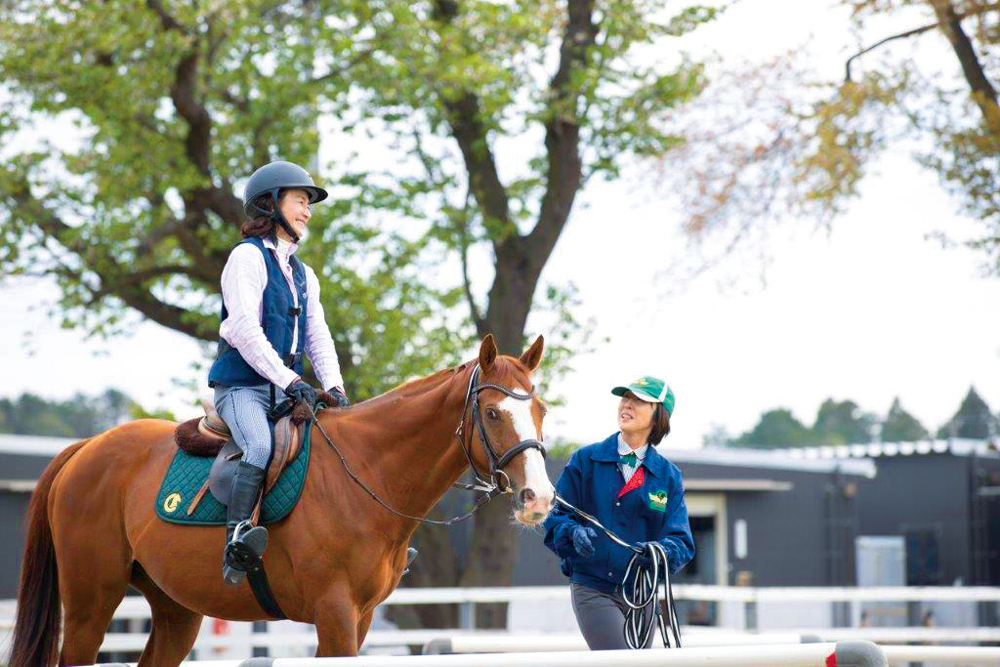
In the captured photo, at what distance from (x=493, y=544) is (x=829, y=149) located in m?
5.91

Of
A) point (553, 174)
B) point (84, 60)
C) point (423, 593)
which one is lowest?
point (423, 593)

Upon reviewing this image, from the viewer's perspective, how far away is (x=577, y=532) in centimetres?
466

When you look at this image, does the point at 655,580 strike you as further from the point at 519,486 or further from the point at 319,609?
the point at 319,609

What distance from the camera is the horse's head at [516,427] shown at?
4.21m

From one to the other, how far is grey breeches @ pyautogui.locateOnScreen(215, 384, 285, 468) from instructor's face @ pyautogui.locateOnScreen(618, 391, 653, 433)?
1.39 metres

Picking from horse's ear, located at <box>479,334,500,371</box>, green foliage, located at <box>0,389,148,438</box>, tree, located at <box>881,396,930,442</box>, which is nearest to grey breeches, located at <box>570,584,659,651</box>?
horse's ear, located at <box>479,334,500,371</box>

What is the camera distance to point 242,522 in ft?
14.6

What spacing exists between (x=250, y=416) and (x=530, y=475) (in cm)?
115

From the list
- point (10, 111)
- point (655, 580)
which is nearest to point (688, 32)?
point (10, 111)

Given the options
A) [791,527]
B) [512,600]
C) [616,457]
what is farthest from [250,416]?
[791,527]

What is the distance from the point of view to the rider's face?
16.3ft

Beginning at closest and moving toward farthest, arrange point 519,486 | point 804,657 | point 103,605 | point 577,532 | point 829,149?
point 804,657 < point 519,486 < point 577,532 < point 103,605 < point 829,149

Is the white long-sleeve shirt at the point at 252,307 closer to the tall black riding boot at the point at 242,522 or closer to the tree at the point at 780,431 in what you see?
the tall black riding boot at the point at 242,522

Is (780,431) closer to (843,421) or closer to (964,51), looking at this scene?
(843,421)
